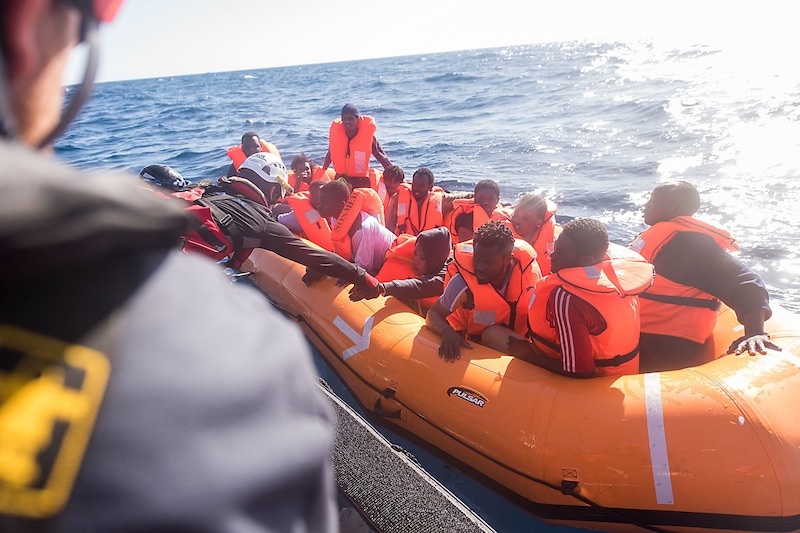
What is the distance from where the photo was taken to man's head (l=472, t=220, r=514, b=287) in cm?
308

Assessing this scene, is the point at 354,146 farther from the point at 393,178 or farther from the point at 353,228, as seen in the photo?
the point at 353,228

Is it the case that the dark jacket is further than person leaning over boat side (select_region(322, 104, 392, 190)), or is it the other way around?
person leaning over boat side (select_region(322, 104, 392, 190))

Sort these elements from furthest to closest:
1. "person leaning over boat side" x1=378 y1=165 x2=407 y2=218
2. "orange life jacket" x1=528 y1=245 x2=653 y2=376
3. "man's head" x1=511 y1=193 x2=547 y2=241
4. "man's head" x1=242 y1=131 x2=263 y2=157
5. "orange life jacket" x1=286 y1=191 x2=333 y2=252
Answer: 1. "man's head" x1=242 y1=131 x2=263 y2=157
2. "person leaning over boat side" x1=378 y1=165 x2=407 y2=218
3. "orange life jacket" x1=286 y1=191 x2=333 y2=252
4. "man's head" x1=511 y1=193 x2=547 y2=241
5. "orange life jacket" x1=528 y1=245 x2=653 y2=376

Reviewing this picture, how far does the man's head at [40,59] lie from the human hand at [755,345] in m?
3.31

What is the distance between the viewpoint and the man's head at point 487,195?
5.11 m

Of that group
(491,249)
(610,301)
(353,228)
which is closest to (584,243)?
(610,301)

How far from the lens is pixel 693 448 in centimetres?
225

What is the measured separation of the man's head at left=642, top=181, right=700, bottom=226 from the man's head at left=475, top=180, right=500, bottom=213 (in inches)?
78.1

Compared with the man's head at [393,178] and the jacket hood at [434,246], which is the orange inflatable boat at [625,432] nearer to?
the jacket hood at [434,246]

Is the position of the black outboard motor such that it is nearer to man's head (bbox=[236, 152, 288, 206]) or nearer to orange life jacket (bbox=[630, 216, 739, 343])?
man's head (bbox=[236, 152, 288, 206])

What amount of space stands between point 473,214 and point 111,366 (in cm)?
513

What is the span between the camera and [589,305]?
262 centimetres

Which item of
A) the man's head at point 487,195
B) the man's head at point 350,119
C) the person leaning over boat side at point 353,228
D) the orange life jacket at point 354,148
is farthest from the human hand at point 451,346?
the man's head at point 350,119

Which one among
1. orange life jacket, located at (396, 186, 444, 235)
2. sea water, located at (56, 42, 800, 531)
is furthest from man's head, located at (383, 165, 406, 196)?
sea water, located at (56, 42, 800, 531)
